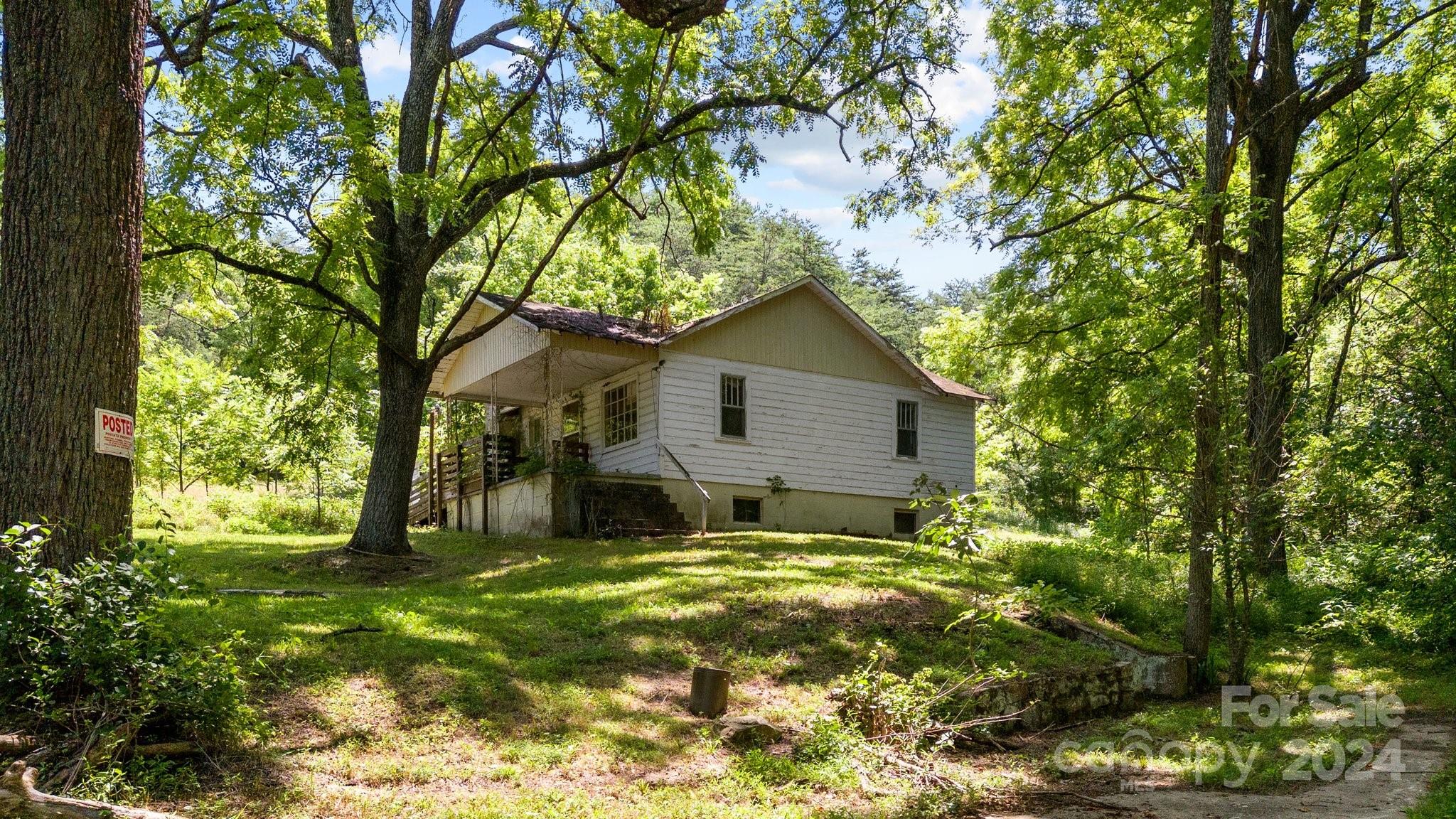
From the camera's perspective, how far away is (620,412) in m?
21.8

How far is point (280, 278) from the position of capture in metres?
14.4

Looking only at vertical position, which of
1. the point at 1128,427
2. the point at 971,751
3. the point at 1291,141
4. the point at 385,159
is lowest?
the point at 971,751

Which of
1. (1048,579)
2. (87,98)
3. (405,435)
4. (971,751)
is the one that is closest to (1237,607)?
(1048,579)

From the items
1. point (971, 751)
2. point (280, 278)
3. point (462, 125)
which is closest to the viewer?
point (971, 751)

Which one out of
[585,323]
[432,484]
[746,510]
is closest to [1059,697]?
[746,510]

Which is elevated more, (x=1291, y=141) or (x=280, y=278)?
(x=1291, y=141)

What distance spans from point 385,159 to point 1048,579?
36.9 feet

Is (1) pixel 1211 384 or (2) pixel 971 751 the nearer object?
(2) pixel 971 751

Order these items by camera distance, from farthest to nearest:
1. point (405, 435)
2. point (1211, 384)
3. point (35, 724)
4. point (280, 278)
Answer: point (405, 435) → point (280, 278) → point (1211, 384) → point (35, 724)

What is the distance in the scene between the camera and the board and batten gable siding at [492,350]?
19906mm

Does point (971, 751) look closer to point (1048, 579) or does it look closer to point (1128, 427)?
point (1128, 427)

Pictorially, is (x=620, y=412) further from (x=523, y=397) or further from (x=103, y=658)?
(x=103, y=658)

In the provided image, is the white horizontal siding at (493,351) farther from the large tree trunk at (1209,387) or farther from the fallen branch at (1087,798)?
the fallen branch at (1087,798)

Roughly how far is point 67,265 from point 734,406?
15599mm
